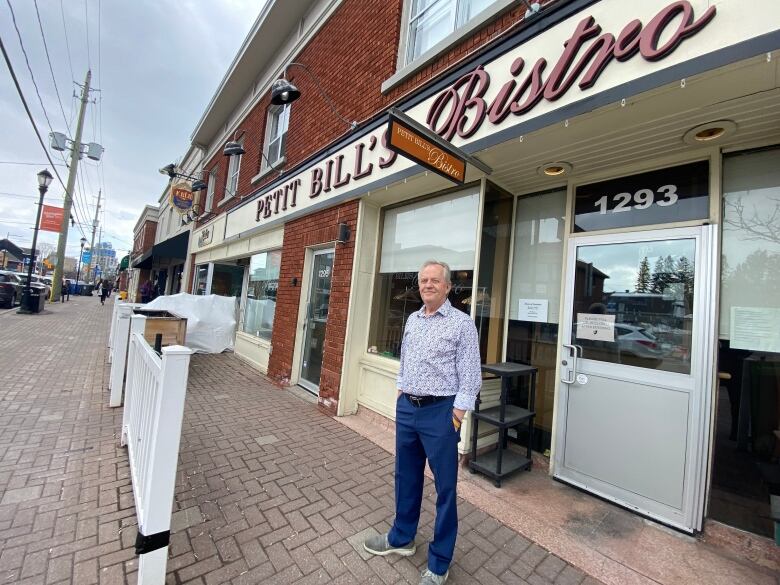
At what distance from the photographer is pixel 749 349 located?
2566 millimetres

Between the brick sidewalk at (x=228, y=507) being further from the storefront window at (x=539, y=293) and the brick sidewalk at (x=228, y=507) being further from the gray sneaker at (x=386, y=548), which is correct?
the storefront window at (x=539, y=293)

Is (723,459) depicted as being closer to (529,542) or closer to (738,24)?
(529,542)

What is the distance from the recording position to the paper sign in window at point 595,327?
3.14 meters

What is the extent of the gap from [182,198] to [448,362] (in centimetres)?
1341

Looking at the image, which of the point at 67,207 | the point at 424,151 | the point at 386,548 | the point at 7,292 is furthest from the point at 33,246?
the point at 386,548

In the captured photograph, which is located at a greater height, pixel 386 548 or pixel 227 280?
pixel 227 280

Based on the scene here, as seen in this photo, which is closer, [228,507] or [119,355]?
[228,507]

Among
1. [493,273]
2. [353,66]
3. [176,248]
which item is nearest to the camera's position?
[493,273]

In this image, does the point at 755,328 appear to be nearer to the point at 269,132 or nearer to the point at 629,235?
the point at 629,235

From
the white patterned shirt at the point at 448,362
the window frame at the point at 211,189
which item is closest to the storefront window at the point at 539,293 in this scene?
the white patterned shirt at the point at 448,362

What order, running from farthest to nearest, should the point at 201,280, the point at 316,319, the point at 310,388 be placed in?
1. the point at 201,280
2. the point at 316,319
3. the point at 310,388

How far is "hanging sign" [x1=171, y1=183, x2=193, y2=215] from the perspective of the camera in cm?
1246

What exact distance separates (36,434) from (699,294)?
5.97 meters

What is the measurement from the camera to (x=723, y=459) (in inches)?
104
